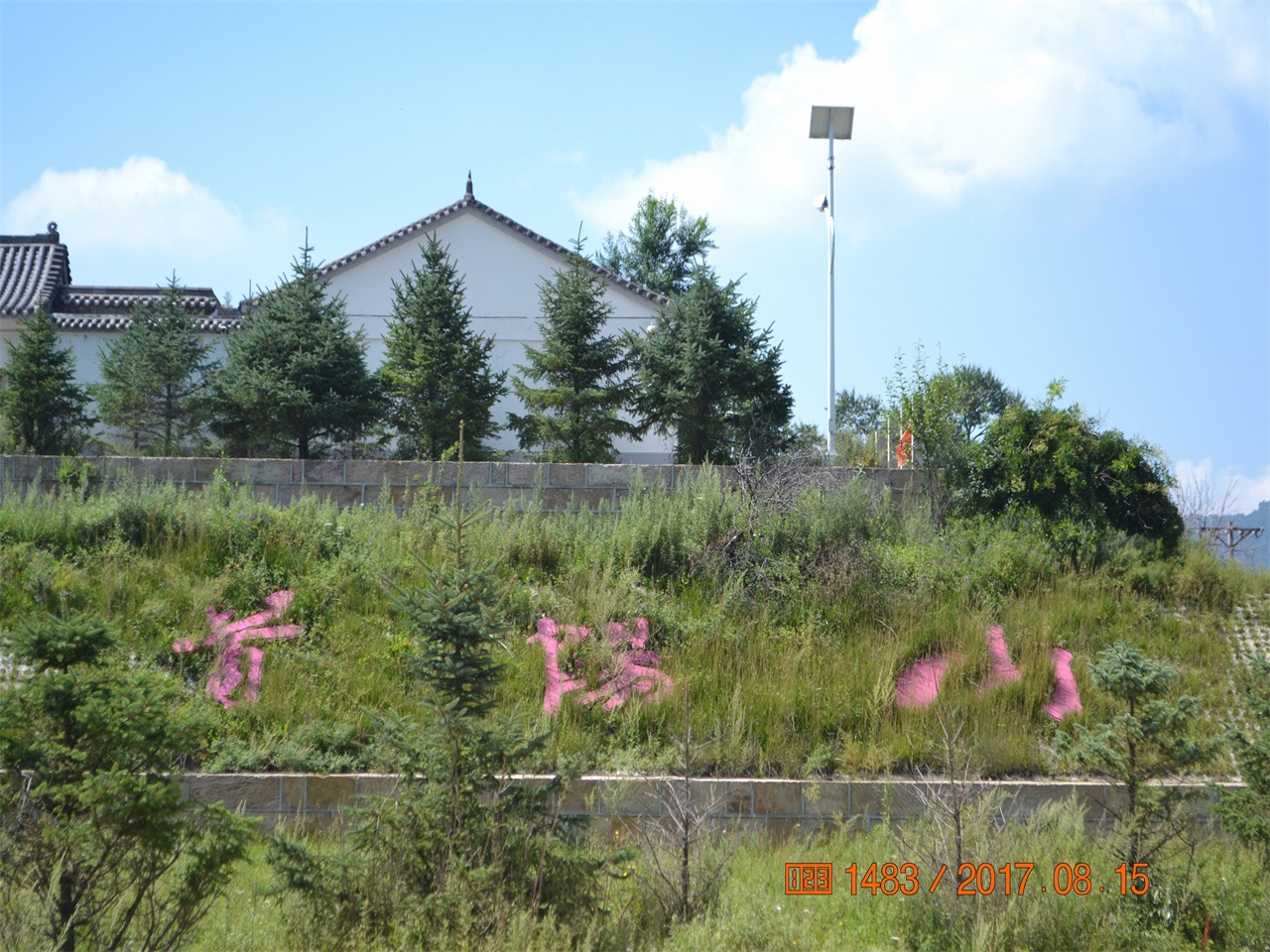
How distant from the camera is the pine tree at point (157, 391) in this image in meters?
15.7

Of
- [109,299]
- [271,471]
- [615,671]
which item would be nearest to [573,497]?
[615,671]

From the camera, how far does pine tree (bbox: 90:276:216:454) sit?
51.4 feet

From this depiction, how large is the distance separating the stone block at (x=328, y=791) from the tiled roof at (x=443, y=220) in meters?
16.1

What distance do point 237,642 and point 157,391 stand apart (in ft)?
31.9

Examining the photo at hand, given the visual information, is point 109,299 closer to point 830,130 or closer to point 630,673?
point 830,130

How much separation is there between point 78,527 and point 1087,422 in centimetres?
1003

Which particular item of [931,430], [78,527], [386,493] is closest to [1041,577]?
[931,430]

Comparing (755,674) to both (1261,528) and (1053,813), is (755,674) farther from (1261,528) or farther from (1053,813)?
(1261,528)

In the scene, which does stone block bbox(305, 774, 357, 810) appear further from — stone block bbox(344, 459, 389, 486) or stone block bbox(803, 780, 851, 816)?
stone block bbox(344, 459, 389, 486)

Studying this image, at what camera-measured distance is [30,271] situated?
21578mm

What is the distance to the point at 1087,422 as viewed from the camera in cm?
1048

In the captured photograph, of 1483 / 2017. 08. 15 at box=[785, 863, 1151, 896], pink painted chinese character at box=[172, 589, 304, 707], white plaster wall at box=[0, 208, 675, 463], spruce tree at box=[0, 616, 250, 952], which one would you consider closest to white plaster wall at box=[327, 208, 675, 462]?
white plaster wall at box=[0, 208, 675, 463]

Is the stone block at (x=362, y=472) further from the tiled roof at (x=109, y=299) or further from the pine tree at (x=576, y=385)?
the tiled roof at (x=109, y=299)

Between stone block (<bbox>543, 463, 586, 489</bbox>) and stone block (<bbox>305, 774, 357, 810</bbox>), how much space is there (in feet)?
14.3
